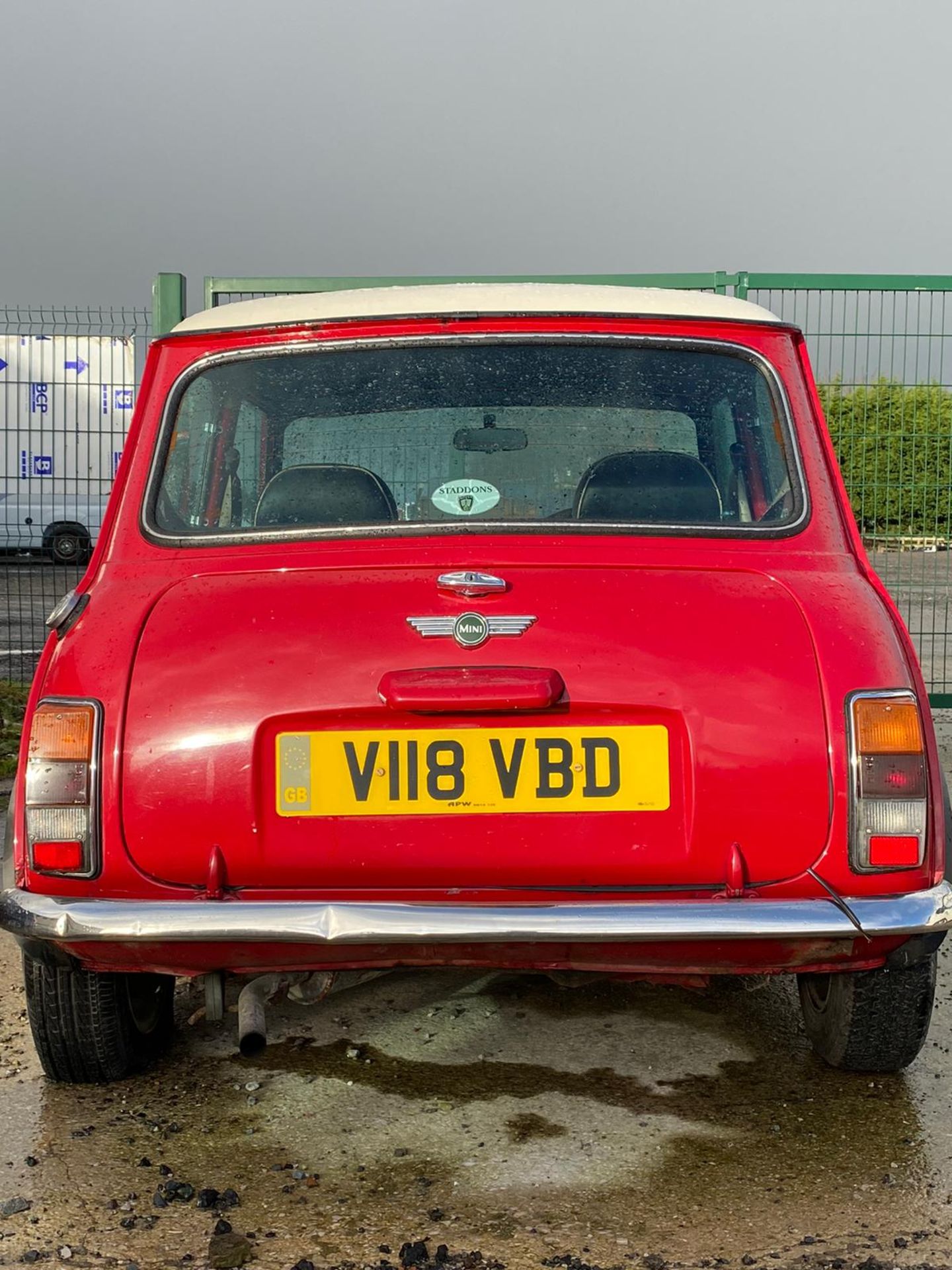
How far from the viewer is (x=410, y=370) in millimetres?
3240

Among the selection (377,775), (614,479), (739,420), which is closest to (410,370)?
(614,479)

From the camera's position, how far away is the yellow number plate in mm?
2676

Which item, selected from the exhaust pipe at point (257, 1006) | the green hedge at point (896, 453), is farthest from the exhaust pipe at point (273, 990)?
the green hedge at point (896, 453)

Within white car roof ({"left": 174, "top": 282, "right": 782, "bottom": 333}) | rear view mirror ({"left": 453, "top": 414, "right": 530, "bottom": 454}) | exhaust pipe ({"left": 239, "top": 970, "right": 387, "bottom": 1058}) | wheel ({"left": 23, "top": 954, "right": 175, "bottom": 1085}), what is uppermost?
white car roof ({"left": 174, "top": 282, "right": 782, "bottom": 333})

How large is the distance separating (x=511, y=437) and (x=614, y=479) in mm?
294

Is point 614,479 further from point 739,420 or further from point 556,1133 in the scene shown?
point 556,1133

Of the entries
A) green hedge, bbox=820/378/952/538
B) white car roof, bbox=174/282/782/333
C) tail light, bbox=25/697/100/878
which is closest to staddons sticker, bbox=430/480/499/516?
white car roof, bbox=174/282/782/333

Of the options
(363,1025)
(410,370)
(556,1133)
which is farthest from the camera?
(363,1025)

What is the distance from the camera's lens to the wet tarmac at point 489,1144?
2.55m

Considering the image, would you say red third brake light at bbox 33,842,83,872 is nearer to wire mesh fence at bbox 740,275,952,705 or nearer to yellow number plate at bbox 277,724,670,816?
yellow number plate at bbox 277,724,670,816

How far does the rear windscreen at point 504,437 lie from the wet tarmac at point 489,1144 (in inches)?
53.9

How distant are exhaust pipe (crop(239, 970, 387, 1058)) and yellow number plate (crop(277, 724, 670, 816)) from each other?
1.48 feet

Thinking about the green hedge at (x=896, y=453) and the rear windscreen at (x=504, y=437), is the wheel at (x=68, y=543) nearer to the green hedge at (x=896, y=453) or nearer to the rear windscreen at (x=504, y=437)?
the green hedge at (x=896, y=453)

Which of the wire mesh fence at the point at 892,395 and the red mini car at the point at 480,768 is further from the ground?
the wire mesh fence at the point at 892,395
